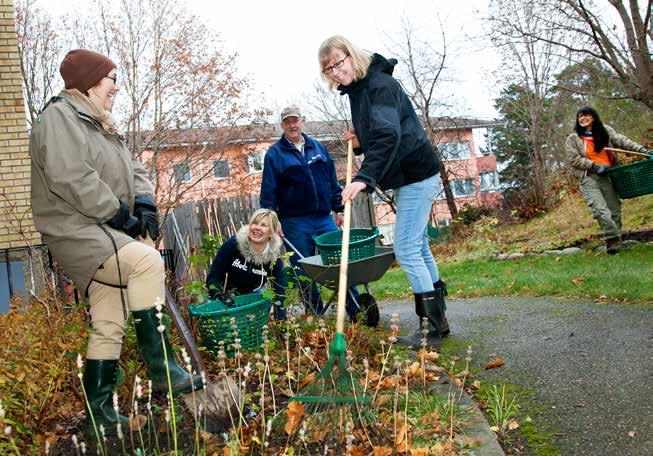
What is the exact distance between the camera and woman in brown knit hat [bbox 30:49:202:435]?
272 cm

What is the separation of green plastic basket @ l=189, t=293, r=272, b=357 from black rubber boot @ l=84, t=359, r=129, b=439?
84cm

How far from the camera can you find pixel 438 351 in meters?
3.94

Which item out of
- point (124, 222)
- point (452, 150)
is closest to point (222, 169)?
point (452, 150)

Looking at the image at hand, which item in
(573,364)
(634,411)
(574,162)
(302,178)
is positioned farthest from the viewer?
(574,162)

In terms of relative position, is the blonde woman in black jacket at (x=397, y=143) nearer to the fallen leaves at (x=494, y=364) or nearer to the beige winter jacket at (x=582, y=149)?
the fallen leaves at (x=494, y=364)

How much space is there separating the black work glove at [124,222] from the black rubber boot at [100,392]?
66cm

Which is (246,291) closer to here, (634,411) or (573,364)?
(573,364)

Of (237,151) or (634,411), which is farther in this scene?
(237,151)

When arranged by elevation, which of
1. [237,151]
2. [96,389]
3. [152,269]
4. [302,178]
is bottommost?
[96,389]

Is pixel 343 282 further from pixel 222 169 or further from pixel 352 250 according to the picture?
pixel 222 169

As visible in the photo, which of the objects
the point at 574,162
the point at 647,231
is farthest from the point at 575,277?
the point at 647,231

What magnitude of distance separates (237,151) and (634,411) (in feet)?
62.2

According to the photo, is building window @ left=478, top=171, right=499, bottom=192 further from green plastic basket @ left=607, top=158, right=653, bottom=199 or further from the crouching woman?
the crouching woman

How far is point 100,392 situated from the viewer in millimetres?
2734
